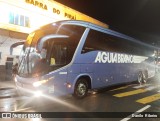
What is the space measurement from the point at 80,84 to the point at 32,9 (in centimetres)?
1416

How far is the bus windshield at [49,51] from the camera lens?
29.6ft

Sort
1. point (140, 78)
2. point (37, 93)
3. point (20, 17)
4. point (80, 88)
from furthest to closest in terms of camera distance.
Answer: point (20, 17) < point (140, 78) < point (80, 88) < point (37, 93)

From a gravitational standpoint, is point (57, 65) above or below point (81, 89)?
above

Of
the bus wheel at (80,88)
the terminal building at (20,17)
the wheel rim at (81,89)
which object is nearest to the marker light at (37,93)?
the bus wheel at (80,88)

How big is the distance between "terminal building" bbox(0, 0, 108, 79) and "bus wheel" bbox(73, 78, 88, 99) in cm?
1186

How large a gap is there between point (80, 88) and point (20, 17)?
1375 centimetres

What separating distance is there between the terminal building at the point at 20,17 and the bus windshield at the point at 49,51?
11253 millimetres

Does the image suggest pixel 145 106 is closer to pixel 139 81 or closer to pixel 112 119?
pixel 112 119

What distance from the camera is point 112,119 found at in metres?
7.36

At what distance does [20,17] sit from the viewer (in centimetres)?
2202

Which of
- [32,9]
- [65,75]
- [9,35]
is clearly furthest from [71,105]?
[32,9]

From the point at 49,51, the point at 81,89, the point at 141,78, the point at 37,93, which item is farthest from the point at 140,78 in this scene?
the point at 37,93

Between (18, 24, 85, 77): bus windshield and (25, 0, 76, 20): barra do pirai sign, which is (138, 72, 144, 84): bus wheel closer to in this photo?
(18, 24, 85, 77): bus windshield

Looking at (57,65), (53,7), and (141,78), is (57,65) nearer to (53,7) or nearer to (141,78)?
(141,78)
